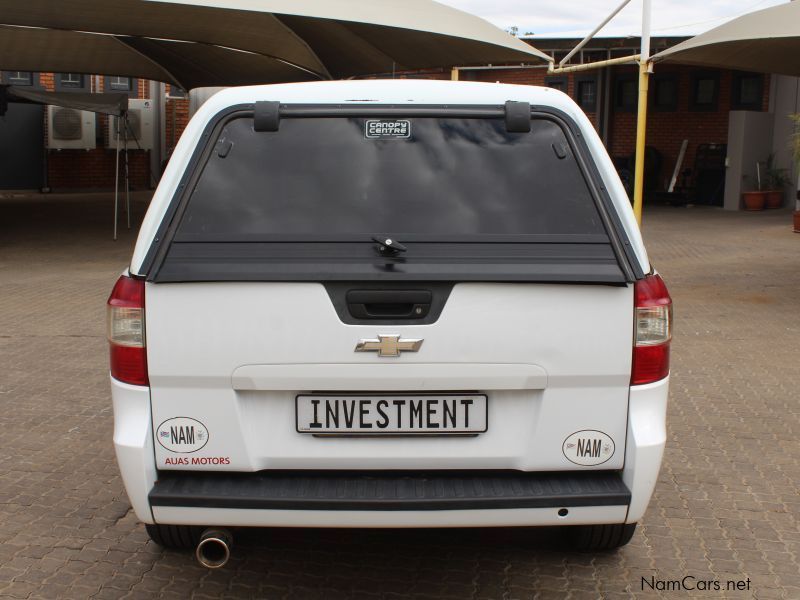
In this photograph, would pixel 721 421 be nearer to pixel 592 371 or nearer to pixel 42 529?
pixel 592 371

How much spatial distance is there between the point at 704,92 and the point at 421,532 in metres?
26.0

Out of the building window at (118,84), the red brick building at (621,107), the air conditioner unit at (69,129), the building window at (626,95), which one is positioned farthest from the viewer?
the building window at (626,95)

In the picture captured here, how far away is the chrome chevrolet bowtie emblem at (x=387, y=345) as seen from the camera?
129 inches

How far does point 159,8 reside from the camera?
1480cm

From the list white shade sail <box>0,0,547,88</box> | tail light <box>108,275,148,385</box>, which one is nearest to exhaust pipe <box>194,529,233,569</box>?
tail light <box>108,275,148,385</box>

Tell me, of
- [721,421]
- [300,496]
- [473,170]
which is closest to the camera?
[300,496]

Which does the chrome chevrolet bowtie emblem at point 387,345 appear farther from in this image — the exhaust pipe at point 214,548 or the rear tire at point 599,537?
the rear tire at point 599,537

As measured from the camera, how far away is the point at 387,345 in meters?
3.29

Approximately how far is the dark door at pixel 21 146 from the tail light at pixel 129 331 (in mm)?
26727

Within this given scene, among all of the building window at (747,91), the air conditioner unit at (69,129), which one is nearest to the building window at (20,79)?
the air conditioner unit at (69,129)

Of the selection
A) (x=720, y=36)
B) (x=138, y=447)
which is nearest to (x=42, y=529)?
(x=138, y=447)

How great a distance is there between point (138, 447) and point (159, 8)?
12586 millimetres

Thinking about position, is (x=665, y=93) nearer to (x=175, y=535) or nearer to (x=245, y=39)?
(x=245, y=39)

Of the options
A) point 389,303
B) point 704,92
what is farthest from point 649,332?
point 704,92
